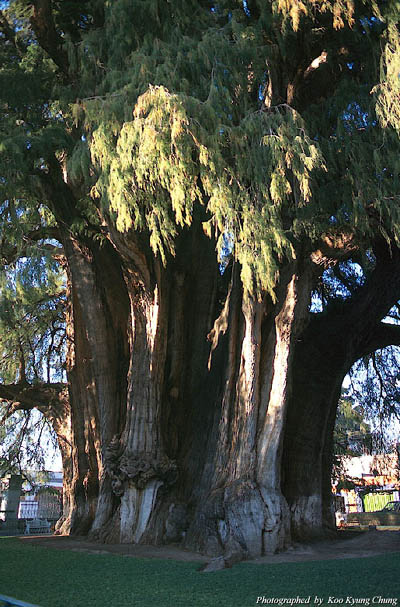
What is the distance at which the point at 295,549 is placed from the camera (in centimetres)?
779

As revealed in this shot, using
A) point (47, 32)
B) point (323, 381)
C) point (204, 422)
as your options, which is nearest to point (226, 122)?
point (47, 32)

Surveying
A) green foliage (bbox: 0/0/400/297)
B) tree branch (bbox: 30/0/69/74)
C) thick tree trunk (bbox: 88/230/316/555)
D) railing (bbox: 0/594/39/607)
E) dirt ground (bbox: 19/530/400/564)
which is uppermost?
tree branch (bbox: 30/0/69/74)

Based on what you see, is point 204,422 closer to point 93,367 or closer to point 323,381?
point 93,367

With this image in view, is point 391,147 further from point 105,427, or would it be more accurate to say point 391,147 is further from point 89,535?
point 89,535

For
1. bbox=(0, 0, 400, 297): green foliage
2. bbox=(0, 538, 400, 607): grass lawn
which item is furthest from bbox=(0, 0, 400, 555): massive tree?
bbox=(0, 538, 400, 607): grass lawn

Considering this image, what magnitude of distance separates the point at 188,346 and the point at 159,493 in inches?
104

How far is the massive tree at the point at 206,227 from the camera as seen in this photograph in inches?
276

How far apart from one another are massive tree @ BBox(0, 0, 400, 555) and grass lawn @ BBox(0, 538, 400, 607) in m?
1.29

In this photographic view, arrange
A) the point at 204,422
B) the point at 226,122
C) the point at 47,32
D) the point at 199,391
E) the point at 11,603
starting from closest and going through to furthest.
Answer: the point at 11,603 < the point at 226,122 < the point at 47,32 < the point at 204,422 < the point at 199,391

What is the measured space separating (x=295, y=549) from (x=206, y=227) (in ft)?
14.6

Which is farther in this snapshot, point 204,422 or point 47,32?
point 204,422

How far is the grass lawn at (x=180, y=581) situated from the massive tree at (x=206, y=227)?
1293 millimetres

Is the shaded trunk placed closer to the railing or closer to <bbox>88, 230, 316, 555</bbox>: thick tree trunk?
<bbox>88, 230, 316, 555</bbox>: thick tree trunk

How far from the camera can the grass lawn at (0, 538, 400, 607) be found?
4891 millimetres
